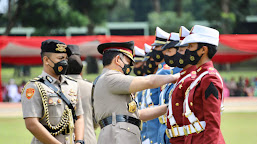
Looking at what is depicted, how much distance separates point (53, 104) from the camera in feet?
15.0

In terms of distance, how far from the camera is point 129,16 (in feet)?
182

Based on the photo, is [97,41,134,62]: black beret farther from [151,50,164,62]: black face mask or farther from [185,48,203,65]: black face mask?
[151,50,164,62]: black face mask

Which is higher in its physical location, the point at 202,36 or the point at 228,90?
the point at 202,36

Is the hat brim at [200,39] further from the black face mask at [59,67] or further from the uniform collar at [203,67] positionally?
the black face mask at [59,67]

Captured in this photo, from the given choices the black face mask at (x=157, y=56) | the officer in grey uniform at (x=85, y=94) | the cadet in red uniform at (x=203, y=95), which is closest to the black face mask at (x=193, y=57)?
the cadet in red uniform at (x=203, y=95)

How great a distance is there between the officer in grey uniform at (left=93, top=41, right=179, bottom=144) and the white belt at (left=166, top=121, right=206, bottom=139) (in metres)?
0.34

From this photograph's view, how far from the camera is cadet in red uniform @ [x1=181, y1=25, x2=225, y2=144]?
4051 millimetres

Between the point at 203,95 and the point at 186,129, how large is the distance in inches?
17.4

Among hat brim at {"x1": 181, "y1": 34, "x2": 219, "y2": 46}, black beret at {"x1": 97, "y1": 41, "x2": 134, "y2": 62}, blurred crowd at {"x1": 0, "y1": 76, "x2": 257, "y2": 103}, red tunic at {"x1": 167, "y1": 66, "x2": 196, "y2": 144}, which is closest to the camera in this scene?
hat brim at {"x1": 181, "y1": 34, "x2": 219, "y2": 46}

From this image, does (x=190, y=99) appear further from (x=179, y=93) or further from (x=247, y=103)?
(x=247, y=103)

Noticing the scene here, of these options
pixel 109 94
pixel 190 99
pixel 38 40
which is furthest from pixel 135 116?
pixel 38 40

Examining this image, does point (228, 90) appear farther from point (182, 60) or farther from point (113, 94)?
point (113, 94)

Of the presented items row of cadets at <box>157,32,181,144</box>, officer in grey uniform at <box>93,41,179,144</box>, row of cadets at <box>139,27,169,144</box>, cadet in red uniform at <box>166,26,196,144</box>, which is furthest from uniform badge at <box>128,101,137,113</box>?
row of cadets at <box>139,27,169,144</box>

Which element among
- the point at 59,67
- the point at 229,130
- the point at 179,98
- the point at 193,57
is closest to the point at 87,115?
the point at 59,67
